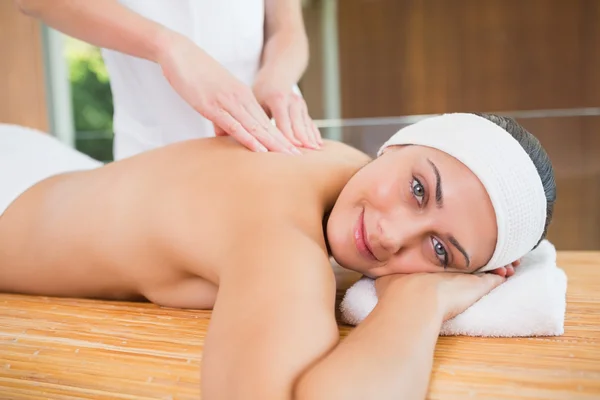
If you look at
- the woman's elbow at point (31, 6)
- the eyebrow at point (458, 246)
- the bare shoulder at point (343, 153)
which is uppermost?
the woman's elbow at point (31, 6)

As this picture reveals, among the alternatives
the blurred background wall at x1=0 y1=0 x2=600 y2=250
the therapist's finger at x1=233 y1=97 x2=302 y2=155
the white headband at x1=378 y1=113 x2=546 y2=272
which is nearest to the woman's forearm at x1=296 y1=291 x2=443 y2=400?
the white headband at x1=378 y1=113 x2=546 y2=272

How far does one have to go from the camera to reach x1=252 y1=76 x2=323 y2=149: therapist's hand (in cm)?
155

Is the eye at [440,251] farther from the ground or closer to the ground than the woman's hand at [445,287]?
farther from the ground

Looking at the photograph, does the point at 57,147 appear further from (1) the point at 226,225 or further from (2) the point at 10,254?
(1) the point at 226,225

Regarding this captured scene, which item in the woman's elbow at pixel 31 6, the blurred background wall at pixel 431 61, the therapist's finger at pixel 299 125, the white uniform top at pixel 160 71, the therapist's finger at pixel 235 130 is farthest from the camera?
the blurred background wall at pixel 431 61

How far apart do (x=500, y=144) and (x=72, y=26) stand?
44.2 inches

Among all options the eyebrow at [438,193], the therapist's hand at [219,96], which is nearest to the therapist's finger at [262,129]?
the therapist's hand at [219,96]

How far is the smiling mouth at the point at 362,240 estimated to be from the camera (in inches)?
50.3

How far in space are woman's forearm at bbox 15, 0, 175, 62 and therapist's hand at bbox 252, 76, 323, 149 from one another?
0.91 ft

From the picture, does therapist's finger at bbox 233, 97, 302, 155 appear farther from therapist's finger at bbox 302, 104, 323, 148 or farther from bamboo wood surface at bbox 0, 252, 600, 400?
bamboo wood surface at bbox 0, 252, 600, 400

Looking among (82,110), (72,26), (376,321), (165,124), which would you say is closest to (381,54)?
(82,110)

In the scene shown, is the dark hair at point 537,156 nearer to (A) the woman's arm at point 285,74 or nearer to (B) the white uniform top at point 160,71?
(A) the woman's arm at point 285,74

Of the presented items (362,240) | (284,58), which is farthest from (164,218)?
(284,58)

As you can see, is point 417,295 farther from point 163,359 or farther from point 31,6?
point 31,6
